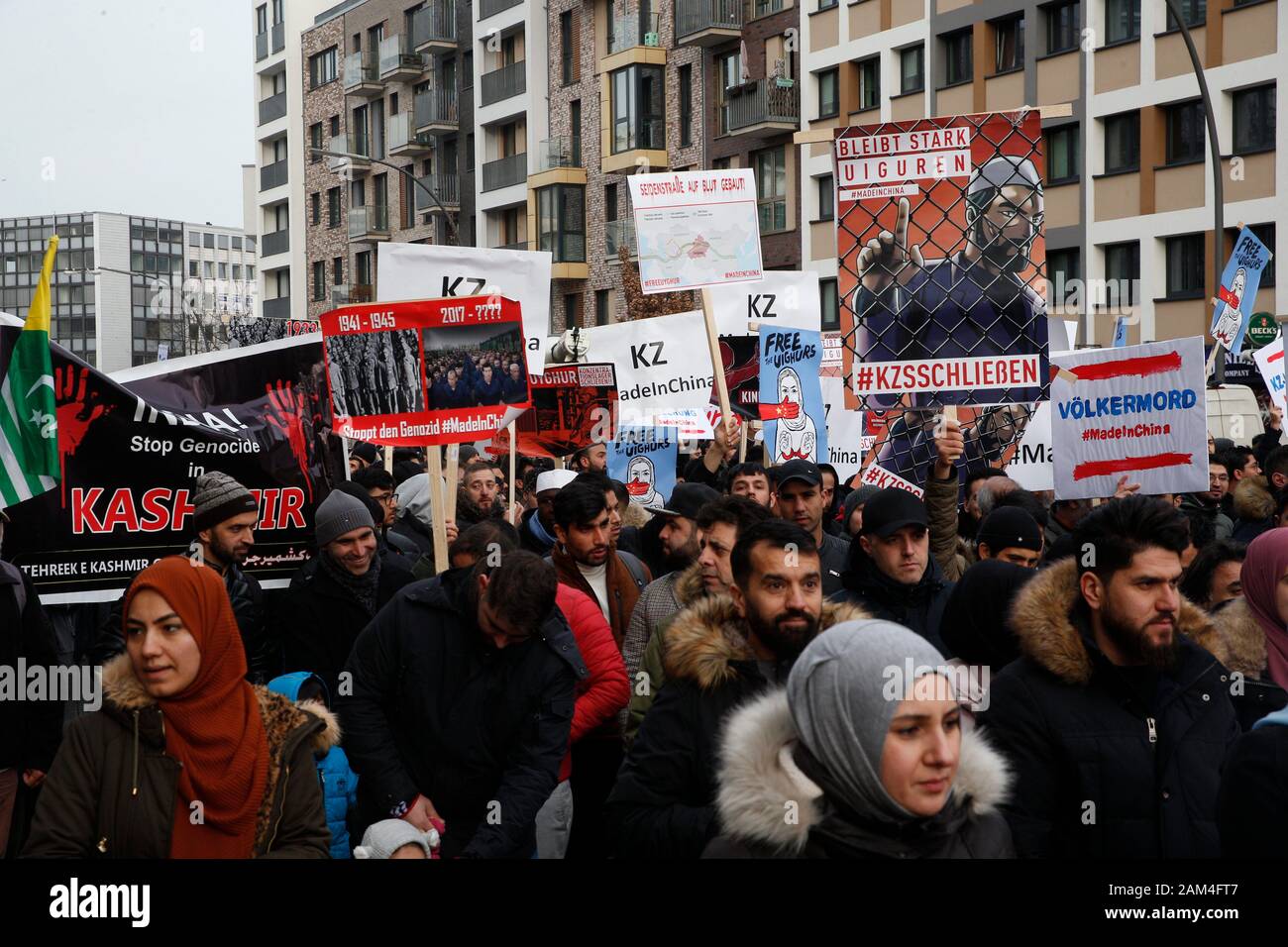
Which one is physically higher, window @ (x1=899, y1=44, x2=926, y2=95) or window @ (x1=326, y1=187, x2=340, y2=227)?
window @ (x1=326, y1=187, x2=340, y2=227)

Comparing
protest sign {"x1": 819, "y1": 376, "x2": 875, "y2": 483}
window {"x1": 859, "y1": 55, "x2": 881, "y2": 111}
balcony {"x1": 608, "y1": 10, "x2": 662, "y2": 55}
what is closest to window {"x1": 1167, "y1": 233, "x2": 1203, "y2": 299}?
window {"x1": 859, "y1": 55, "x2": 881, "y2": 111}

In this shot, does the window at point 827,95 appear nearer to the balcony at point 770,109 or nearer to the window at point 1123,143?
the balcony at point 770,109

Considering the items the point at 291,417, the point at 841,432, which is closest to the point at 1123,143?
the point at 841,432

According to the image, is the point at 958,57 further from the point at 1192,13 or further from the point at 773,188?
the point at 773,188

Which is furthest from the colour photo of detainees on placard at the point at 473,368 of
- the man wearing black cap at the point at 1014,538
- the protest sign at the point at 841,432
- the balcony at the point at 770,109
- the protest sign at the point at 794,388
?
the balcony at the point at 770,109

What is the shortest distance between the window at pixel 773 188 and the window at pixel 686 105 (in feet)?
11.8

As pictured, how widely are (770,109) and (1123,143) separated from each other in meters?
11.0

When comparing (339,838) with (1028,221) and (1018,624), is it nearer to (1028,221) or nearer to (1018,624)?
(1018,624)

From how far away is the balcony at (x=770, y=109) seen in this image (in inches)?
1612

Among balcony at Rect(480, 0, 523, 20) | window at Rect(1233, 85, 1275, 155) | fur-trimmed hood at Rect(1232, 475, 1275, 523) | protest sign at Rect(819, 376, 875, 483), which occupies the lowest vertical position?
fur-trimmed hood at Rect(1232, 475, 1275, 523)

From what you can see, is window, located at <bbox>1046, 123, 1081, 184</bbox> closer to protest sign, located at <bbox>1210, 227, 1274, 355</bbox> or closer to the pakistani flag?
protest sign, located at <bbox>1210, 227, 1274, 355</bbox>

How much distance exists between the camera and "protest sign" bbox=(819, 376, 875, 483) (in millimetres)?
14523

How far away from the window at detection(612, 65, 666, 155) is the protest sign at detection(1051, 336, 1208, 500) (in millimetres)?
39993

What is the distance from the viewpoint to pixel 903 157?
855 centimetres
